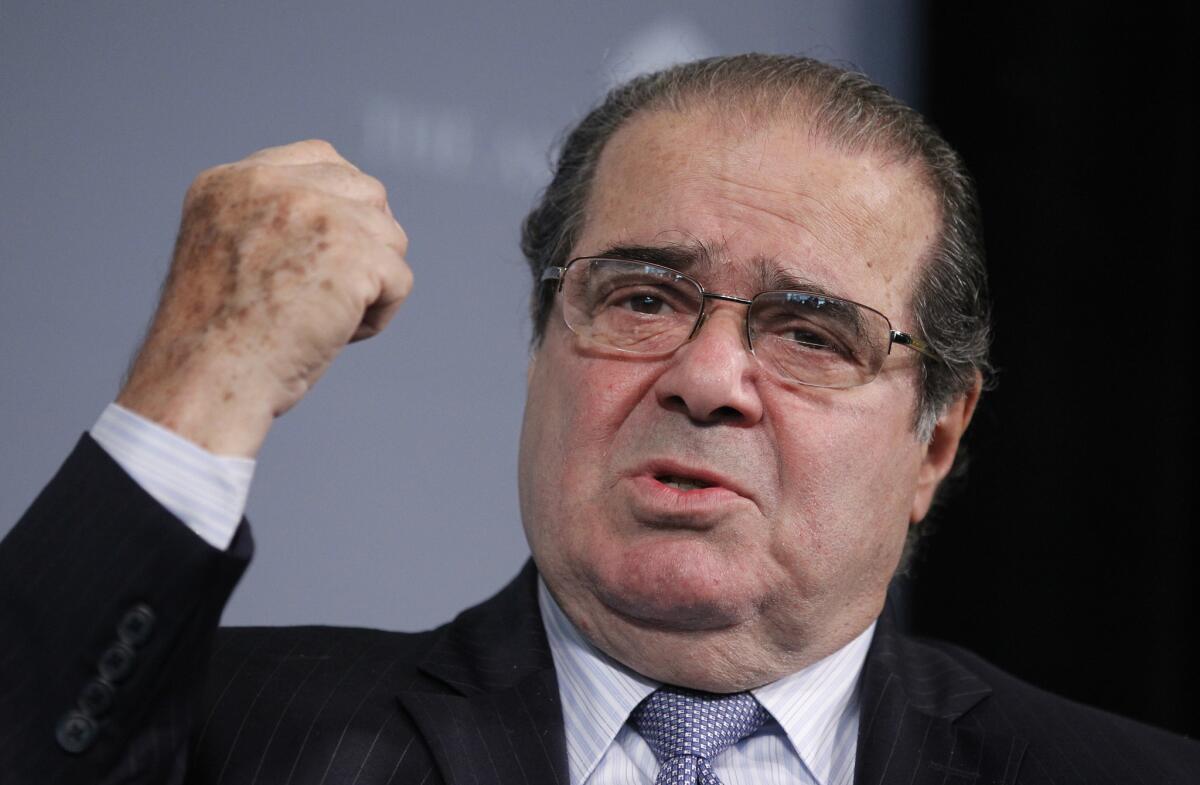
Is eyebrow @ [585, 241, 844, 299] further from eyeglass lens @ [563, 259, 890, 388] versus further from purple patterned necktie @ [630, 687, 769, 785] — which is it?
purple patterned necktie @ [630, 687, 769, 785]

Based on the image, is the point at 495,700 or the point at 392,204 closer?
the point at 495,700

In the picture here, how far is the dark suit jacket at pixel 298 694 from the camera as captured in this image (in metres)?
1.30

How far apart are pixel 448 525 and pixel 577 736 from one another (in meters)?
0.73

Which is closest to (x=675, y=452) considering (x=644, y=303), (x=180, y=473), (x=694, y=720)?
(x=644, y=303)

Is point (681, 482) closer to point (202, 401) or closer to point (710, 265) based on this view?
point (710, 265)

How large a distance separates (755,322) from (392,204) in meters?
0.88

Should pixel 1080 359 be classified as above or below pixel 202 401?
above

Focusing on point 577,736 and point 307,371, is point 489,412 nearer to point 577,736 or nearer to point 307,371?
point 577,736

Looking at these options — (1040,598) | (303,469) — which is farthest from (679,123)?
(1040,598)

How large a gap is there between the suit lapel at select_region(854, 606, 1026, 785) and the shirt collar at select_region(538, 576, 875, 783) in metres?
0.04

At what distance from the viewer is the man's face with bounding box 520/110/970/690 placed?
175cm

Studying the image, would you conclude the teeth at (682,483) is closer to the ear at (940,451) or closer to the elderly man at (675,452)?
the elderly man at (675,452)

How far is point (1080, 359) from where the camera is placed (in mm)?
3061

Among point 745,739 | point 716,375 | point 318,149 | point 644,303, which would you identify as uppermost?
point 318,149
